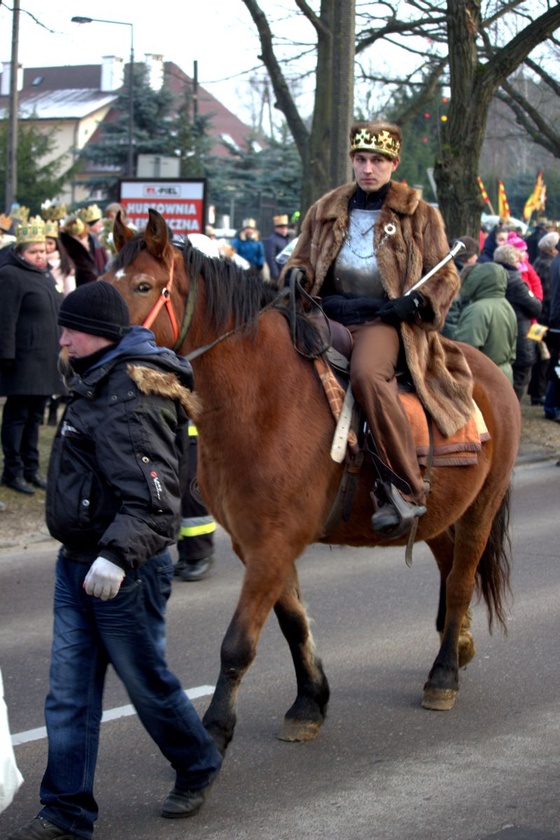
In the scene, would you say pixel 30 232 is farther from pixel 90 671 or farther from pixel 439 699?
pixel 90 671

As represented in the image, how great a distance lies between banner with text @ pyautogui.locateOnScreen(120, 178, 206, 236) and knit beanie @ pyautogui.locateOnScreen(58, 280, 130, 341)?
10790 mm

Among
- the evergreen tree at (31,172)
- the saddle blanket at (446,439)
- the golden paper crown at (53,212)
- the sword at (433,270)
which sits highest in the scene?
the evergreen tree at (31,172)

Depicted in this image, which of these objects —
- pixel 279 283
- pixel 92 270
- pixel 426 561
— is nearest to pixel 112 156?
pixel 92 270

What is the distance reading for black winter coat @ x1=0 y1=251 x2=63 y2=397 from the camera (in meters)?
10.4

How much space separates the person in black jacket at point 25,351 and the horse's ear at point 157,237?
216 inches

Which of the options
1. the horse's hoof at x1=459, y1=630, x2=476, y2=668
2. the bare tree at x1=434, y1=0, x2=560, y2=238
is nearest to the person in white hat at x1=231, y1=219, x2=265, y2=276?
the bare tree at x1=434, y1=0, x2=560, y2=238

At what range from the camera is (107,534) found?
3.81 meters

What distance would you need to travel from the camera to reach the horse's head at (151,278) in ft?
16.5

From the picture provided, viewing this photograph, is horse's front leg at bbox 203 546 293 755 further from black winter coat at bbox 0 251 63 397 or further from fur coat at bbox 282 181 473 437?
black winter coat at bbox 0 251 63 397

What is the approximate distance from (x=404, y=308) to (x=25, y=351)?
568 centimetres

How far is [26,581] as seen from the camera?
323 inches

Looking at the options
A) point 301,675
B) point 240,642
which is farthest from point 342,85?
point 240,642

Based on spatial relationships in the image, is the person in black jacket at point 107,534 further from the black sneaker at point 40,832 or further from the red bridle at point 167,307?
the red bridle at point 167,307

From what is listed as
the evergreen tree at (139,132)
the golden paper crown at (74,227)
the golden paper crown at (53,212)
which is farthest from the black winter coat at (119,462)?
the evergreen tree at (139,132)
